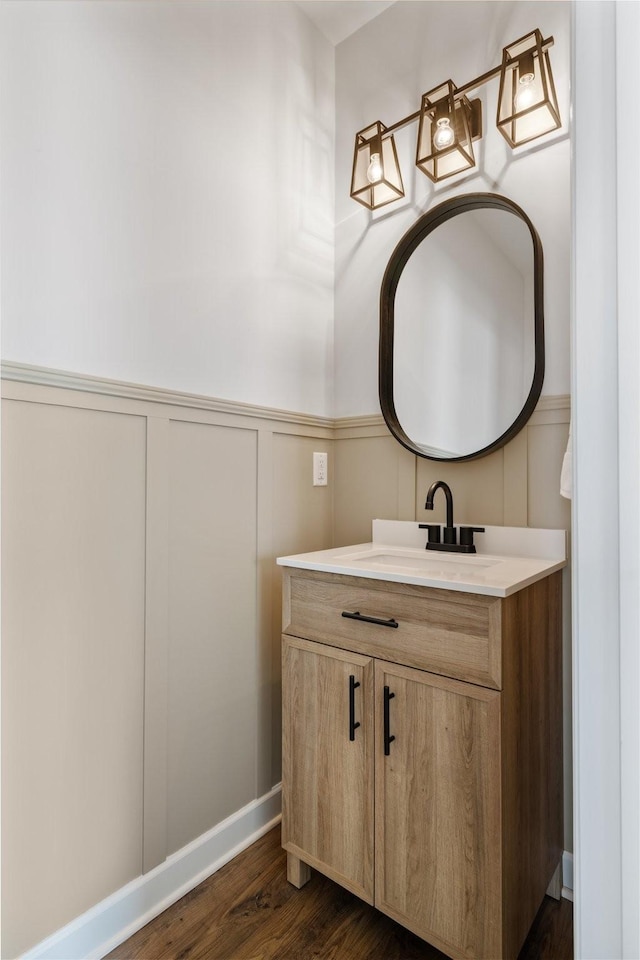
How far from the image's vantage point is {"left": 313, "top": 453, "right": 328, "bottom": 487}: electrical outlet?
6.09 ft

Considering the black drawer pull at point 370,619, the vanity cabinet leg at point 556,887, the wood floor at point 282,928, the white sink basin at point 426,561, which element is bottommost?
the wood floor at point 282,928

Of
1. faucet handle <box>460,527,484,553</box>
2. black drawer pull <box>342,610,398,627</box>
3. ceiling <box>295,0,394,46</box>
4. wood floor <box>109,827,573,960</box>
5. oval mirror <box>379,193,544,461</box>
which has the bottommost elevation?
wood floor <box>109,827,573,960</box>

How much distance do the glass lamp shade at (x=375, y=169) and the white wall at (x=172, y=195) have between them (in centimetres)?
17

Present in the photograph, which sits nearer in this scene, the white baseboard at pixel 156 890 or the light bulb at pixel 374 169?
the white baseboard at pixel 156 890

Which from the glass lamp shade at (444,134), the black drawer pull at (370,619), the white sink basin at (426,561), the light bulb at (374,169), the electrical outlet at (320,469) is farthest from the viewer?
the electrical outlet at (320,469)

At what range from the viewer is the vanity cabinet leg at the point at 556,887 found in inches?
52.6

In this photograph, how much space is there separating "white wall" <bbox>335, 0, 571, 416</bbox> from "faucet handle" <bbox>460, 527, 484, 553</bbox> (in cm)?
44

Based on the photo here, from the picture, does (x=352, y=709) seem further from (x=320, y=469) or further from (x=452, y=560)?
(x=320, y=469)

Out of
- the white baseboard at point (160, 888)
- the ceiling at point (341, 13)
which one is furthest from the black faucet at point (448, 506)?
the ceiling at point (341, 13)

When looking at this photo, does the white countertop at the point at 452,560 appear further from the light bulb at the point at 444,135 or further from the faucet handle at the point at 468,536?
the light bulb at the point at 444,135

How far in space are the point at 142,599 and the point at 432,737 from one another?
0.76 m

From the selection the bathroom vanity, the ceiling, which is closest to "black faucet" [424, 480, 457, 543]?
the bathroom vanity

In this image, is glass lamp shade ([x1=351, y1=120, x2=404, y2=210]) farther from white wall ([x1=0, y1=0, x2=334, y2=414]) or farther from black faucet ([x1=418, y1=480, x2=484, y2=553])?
black faucet ([x1=418, y1=480, x2=484, y2=553])

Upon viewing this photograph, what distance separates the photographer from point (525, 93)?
1.41 metres
